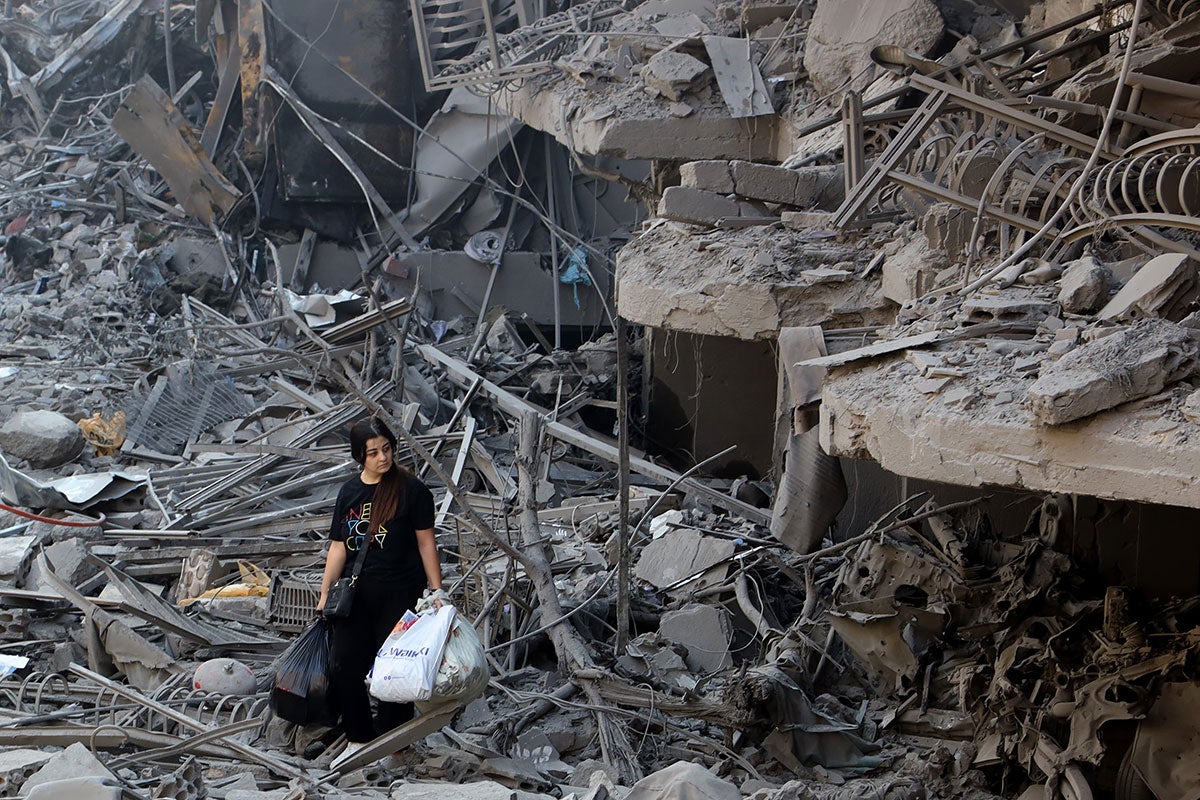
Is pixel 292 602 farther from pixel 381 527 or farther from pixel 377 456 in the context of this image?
pixel 377 456

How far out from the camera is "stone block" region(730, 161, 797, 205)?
8.33 metres

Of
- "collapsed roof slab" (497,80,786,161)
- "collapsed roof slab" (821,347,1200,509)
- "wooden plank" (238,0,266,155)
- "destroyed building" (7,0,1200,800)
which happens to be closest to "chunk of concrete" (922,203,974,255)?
"destroyed building" (7,0,1200,800)

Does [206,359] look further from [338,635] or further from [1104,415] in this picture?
[1104,415]

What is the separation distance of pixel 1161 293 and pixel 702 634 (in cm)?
329

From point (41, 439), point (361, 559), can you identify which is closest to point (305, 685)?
point (361, 559)

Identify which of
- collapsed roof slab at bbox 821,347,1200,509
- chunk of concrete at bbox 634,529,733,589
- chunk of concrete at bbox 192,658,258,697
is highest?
collapsed roof slab at bbox 821,347,1200,509

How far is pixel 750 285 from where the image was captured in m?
7.58

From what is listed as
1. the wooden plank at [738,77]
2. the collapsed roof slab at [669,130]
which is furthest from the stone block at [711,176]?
the collapsed roof slab at [669,130]

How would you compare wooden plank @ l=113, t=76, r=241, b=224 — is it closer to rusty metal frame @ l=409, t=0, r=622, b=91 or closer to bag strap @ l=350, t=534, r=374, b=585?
rusty metal frame @ l=409, t=0, r=622, b=91

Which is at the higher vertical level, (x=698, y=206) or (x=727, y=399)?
(x=698, y=206)

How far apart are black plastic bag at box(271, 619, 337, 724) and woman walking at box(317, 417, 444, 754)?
6 centimetres

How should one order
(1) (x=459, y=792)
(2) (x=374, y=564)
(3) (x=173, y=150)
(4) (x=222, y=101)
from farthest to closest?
(4) (x=222, y=101) < (3) (x=173, y=150) < (2) (x=374, y=564) < (1) (x=459, y=792)

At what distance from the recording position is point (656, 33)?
10.9 metres

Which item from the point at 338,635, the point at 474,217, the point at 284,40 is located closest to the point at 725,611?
the point at 338,635
